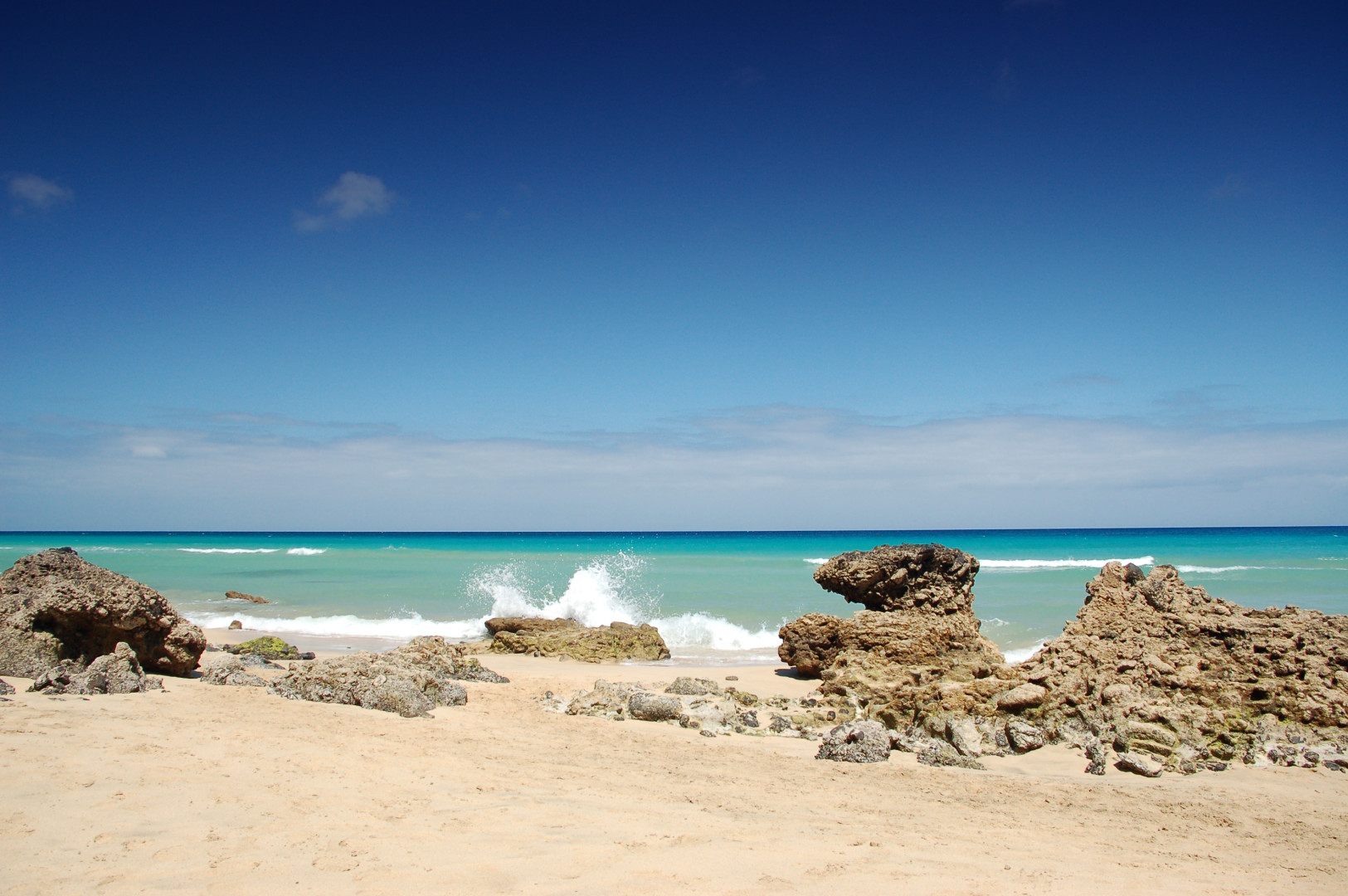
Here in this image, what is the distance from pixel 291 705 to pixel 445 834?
13.0 ft

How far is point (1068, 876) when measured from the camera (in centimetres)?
387

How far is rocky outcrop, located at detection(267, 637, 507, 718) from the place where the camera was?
7602 mm

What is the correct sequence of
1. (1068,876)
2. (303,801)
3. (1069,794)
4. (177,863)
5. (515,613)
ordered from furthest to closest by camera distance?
(515,613)
(1069,794)
(303,801)
(1068,876)
(177,863)

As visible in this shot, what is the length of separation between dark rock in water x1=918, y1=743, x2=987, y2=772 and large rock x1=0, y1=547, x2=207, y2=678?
8.06 meters

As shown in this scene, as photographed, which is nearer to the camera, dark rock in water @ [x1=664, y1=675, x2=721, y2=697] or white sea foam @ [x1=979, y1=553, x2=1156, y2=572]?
dark rock in water @ [x1=664, y1=675, x2=721, y2=697]

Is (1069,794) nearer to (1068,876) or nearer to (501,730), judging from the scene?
(1068,876)

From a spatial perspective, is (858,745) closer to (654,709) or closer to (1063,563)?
(654,709)

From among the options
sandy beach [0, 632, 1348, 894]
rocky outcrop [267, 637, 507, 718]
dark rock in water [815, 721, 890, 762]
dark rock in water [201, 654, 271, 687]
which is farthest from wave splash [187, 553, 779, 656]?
sandy beach [0, 632, 1348, 894]

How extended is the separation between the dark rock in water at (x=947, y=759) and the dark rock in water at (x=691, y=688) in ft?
10.5

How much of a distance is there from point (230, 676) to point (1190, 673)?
10138 millimetres

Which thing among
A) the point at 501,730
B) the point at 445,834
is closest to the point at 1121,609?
the point at 501,730

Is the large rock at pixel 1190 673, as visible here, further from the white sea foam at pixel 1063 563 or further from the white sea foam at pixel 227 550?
the white sea foam at pixel 227 550

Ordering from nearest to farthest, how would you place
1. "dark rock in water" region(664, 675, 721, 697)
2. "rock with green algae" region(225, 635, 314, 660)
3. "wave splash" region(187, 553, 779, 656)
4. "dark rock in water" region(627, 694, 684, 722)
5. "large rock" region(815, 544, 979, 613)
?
1. "dark rock in water" region(627, 694, 684, 722)
2. "dark rock in water" region(664, 675, 721, 697)
3. "large rock" region(815, 544, 979, 613)
4. "rock with green algae" region(225, 635, 314, 660)
5. "wave splash" region(187, 553, 779, 656)

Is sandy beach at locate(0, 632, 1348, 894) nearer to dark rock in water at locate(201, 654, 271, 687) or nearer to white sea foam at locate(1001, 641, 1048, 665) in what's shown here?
dark rock in water at locate(201, 654, 271, 687)
